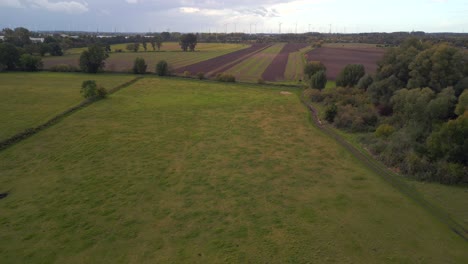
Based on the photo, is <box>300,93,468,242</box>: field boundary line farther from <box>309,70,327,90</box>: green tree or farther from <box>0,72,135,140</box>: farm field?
<box>0,72,135,140</box>: farm field

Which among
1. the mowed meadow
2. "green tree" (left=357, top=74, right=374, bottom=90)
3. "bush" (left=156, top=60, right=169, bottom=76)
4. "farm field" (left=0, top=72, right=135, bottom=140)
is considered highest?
"bush" (left=156, top=60, right=169, bottom=76)

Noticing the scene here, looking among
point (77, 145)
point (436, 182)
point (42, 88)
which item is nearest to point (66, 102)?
point (42, 88)

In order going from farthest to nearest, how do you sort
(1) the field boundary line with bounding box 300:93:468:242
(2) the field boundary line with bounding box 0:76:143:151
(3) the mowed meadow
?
(2) the field boundary line with bounding box 0:76:143:151 → (1) the field boundary line with bounding box 300:93:468:242 → (3) the mowed meadow

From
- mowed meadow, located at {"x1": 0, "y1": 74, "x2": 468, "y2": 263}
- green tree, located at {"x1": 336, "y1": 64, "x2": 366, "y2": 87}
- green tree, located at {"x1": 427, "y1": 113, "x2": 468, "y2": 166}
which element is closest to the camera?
mowed meadow, located at {"x1": 0, "y1": 74, "x2": 468, "y2": 263}

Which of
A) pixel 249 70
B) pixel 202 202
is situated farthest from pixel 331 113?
pixel 249 70

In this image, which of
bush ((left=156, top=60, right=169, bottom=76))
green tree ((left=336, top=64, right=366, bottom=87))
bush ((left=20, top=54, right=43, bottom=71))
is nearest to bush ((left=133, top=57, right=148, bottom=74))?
bush ((left=156, top=60, right=169, bottom=76))

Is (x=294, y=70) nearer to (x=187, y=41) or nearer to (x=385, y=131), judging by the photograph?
(x=385, y=131)

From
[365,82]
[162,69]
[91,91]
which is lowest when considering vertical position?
[91,91]

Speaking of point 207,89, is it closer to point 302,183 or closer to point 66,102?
point 66,102
